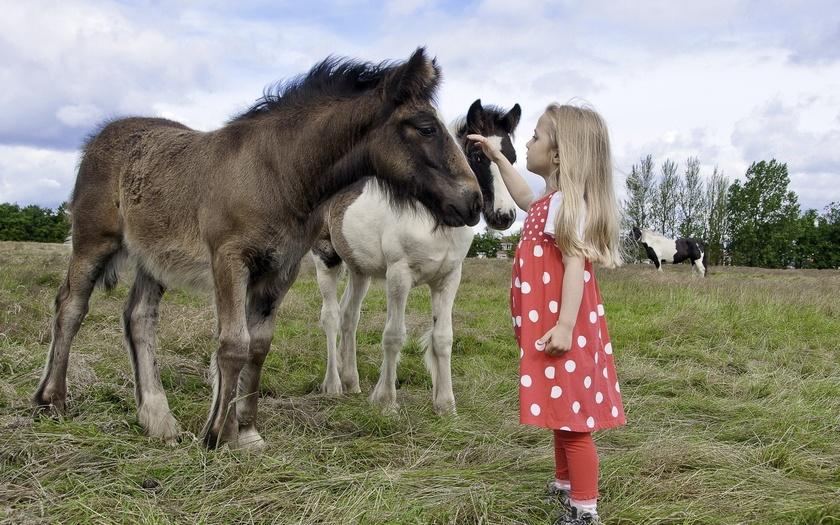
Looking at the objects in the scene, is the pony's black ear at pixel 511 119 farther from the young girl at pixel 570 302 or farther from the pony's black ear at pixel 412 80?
the young girl at pixel 570 302

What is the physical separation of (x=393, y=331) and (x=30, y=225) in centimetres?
5766

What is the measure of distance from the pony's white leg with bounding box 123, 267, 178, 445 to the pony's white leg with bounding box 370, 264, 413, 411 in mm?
1689

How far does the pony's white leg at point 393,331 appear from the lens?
535cm

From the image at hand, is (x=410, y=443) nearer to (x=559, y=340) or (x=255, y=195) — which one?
(x=559, y=340)

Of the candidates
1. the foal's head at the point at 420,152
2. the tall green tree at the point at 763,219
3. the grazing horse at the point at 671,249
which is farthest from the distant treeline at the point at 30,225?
the foal's head at the point at 420,152

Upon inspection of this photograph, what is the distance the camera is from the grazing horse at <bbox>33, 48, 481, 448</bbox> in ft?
11.4

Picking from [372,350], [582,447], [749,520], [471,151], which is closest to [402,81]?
[471,151]

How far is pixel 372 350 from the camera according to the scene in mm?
7402

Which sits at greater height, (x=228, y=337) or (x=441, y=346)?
(x=228, y=337)

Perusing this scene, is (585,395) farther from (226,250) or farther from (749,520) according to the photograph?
(226,250)

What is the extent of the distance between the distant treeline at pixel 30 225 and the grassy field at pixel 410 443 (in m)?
52.9

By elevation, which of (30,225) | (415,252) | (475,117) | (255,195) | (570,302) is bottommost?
(570,302)

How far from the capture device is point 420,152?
3465 millimetres

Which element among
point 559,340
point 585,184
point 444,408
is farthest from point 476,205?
point 444,408
